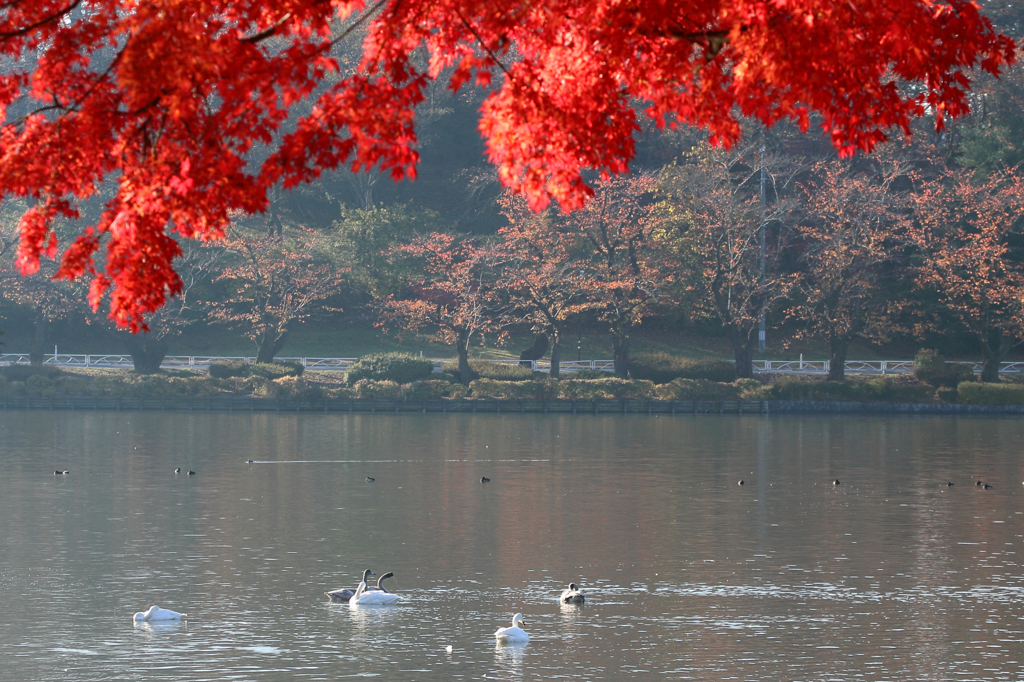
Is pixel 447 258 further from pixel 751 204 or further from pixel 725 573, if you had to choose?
pixel 725 573

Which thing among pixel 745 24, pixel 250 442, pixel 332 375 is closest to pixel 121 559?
pixel 745 24

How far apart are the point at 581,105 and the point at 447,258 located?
53065 mm

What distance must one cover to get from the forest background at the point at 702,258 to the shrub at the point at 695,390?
3.01 meters

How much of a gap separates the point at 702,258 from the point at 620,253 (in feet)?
14.3

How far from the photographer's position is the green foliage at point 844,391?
5734cm

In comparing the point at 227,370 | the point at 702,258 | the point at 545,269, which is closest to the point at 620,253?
the point at 702,258

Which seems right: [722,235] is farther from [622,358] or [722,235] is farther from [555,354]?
[555,354]

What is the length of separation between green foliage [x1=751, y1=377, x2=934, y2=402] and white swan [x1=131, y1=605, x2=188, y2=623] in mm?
43549

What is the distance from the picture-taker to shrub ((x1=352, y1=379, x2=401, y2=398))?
188 feet

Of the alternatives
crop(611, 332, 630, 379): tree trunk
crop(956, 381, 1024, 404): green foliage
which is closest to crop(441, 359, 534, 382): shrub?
crop(611, 332, 630, 379): tree trunk

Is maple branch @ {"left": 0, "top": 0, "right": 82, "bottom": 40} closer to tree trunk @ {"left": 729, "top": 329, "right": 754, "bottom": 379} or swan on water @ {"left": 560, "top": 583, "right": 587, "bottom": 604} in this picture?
swan on water @ {"left": 560, "top": 583, "right": 587, "bottom": 604}

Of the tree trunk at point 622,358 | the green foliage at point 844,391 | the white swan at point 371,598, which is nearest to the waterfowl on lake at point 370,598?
the white swan at point 371,598

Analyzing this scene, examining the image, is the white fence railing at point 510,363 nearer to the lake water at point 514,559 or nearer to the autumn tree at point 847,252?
the autumn tree at point 847,252

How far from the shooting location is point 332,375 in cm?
6169
